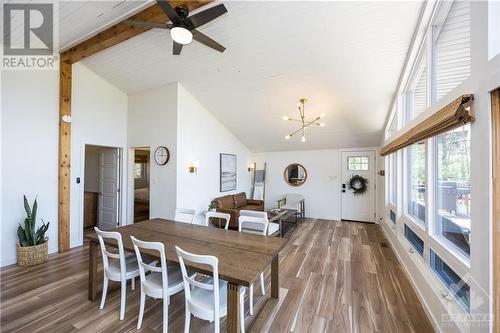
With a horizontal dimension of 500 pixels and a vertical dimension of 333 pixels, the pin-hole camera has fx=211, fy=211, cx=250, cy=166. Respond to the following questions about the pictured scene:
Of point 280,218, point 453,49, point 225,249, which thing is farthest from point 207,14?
point 280,218

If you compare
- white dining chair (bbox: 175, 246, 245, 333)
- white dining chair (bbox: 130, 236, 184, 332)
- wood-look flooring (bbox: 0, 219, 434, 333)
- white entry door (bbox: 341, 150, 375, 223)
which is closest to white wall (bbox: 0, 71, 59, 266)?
wood-look flooring (bbox: 0, 219, 434, 333)

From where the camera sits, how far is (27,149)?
337 centimetres

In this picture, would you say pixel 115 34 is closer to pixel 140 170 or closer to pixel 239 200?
pixel 239 200

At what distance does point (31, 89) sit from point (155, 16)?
99.8 inches

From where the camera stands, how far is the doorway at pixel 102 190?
4.80 m

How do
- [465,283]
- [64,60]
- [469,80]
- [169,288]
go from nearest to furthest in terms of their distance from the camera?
[469,80] → [465,283] → [169,288] → [64,60]

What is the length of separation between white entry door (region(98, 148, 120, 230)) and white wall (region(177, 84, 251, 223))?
1.69 m

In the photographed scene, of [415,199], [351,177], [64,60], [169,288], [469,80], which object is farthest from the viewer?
[351,177]

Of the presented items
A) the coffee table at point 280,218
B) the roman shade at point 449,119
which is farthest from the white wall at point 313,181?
the roman shade at point 449,119

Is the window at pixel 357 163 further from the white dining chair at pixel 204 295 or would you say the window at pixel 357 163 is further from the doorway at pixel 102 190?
the doorway at pixel 102 190

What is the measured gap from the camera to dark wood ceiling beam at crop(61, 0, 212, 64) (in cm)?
262

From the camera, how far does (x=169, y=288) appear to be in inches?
73.1

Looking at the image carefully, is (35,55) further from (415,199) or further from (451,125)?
(415,199)

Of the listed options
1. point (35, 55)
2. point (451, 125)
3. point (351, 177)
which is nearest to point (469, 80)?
point (451, 125)
